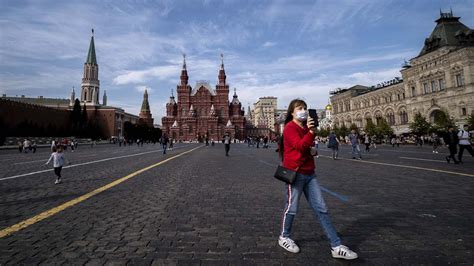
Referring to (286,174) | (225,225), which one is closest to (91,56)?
(225,225)

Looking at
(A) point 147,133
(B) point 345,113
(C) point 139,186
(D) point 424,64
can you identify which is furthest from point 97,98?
(C) point 139,186

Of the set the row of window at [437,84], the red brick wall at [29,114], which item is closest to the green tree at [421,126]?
the row of window at [437,84]

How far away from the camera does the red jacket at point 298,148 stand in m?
3.08

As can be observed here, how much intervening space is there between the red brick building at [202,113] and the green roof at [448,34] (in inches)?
2512

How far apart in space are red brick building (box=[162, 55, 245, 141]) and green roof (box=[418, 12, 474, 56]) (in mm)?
63793

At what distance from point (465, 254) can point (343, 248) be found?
136cm

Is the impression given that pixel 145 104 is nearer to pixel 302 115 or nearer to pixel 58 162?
pixel 58 162

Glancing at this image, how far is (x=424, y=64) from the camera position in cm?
4878

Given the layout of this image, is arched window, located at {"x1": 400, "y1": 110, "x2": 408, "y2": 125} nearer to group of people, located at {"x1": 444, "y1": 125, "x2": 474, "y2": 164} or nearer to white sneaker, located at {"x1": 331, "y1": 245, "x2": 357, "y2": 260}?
group of people, located at {"x1": 444, "y1": 125, "x2": 474, "y2": 164}

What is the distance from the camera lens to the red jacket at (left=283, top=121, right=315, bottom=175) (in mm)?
3082

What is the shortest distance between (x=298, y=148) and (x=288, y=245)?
113 cm

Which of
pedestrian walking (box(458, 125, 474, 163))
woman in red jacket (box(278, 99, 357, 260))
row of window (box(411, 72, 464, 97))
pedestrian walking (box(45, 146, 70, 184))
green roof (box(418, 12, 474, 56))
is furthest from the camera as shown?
green roof (box(418, 12, 474, 56))

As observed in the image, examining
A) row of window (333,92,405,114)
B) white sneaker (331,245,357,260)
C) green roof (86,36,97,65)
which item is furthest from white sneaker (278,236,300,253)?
green roof (86,36,97,65)

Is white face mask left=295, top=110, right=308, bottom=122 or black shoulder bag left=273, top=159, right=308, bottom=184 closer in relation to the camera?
black shoulder bag left=273, top=159, right=308, bottom=184
